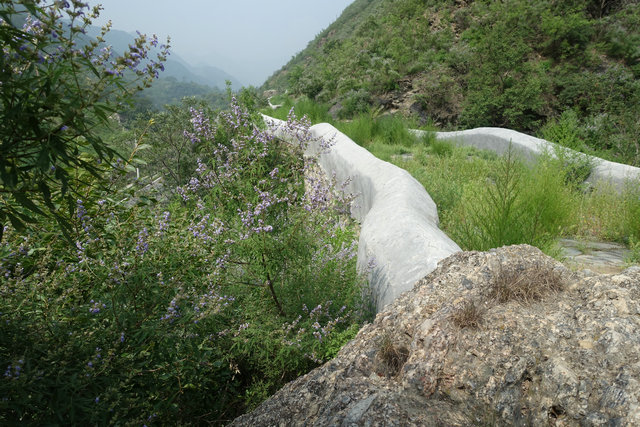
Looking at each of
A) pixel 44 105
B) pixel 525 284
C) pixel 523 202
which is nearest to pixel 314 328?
pixel 525 284

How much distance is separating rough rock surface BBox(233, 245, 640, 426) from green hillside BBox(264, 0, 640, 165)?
6.84 meters

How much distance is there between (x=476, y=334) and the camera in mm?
1538

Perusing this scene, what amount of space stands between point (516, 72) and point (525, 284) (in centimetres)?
1159

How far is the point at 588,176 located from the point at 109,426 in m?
6.65

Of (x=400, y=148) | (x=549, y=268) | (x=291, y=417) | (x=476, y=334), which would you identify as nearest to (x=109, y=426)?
(x=291, y=417)

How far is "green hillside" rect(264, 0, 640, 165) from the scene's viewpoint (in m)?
9.30

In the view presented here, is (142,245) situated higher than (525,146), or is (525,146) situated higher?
(142,245)

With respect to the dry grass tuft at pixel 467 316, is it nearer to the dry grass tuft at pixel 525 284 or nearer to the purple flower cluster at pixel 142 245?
the dry grass tuft at pixel 525 284

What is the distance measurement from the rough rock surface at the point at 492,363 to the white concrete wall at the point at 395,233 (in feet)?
2.56

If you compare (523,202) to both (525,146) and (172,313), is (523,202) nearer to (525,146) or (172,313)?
(172,313)

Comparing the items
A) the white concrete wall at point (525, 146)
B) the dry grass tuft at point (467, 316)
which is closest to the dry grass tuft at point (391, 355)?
the dry grass tuft at point (467, 316)

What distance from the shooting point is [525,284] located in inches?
69.6

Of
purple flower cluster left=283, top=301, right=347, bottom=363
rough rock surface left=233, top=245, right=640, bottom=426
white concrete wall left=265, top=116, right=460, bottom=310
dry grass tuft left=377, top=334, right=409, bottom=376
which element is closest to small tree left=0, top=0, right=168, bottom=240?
rough rock surface left=233, top=245, right=640, bottom=426

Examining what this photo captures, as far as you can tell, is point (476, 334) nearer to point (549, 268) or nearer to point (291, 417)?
point (549, 268)
